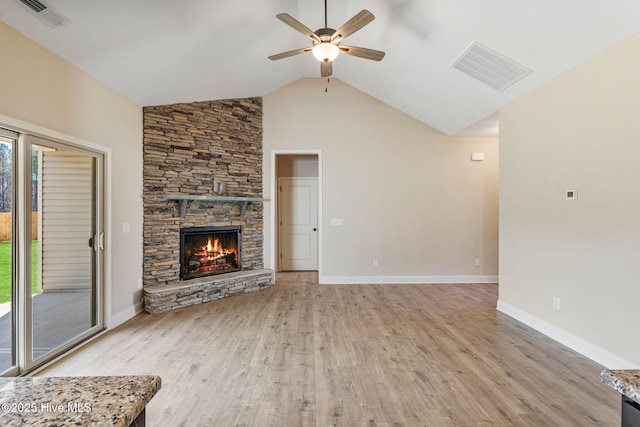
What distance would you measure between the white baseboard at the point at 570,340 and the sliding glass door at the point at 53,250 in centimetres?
478

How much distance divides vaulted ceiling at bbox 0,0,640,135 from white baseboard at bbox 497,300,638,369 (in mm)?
2590

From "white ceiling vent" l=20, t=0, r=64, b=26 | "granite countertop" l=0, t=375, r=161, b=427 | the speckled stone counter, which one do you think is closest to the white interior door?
Result: "white ceiling vent" l=20, t=0, r=64, b=26

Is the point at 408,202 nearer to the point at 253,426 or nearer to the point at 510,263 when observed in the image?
the point at 510,263

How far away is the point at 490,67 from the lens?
337 centimetres

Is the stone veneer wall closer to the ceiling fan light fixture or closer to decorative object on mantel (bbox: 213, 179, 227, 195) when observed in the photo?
decorative object on mantel (bbox: 213, 179, 227, 195)

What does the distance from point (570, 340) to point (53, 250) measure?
4960 millimetres

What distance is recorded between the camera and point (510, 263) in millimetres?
3840

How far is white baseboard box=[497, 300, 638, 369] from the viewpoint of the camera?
252 cm

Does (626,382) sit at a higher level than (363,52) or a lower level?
lower

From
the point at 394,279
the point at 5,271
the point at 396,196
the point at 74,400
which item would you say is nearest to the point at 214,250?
the point at 5,271

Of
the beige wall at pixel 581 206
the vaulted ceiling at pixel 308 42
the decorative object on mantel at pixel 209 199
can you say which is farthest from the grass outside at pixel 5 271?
the beige wall at pixel 581 206

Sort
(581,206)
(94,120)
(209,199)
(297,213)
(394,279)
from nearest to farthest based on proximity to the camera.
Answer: (581,206), (94,120), (209,199), (394,279), (297,213)

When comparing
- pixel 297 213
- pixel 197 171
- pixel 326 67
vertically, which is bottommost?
pixel 297 213

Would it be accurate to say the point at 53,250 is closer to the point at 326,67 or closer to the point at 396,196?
the point at 326,67
